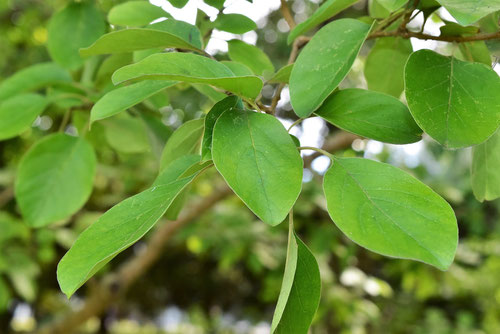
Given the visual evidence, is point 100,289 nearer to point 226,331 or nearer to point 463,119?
point 463,119

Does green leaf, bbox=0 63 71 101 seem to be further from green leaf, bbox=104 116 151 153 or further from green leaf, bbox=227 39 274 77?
green leaf, bbox=227 39 274 77

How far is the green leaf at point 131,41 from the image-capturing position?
402 millimetres

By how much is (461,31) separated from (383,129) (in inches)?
4.5

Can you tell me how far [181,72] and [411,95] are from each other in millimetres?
150

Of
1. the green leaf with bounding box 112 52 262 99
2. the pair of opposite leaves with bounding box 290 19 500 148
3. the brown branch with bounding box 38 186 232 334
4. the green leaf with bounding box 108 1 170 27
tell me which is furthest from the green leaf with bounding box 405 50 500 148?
the brown branch with bounding box 38 186 232 334

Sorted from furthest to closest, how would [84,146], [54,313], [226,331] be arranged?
[226,331] < [54,313] < [84,146]

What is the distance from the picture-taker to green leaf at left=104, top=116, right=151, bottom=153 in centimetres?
79

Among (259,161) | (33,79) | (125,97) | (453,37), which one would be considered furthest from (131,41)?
(33,79)

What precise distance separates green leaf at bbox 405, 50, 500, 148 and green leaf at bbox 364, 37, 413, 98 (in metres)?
0.19

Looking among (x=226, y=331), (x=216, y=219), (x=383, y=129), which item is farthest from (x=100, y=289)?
(x=226, y=331)

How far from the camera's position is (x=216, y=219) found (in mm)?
1931

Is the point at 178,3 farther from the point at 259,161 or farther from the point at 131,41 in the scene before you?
the point at 259,161

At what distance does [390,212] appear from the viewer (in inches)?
13.1

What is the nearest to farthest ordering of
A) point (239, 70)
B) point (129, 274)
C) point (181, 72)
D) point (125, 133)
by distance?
point (181, 72)
point (239, 70)
point (125, 133)
point (129, 274)
